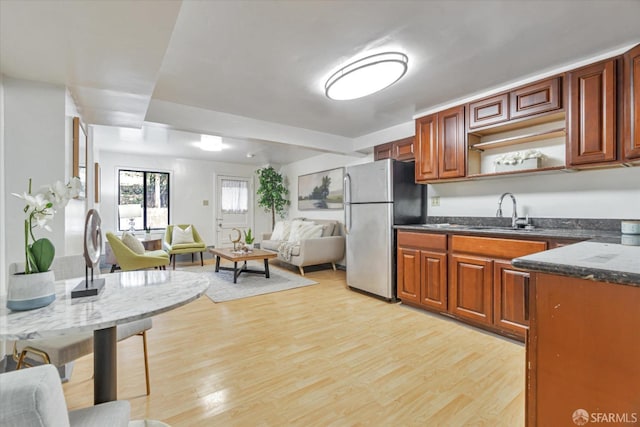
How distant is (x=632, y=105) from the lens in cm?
192

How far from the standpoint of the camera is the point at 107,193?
570 centimetres

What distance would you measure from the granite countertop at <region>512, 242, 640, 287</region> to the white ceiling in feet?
4.66

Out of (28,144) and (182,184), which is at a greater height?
(182,184)

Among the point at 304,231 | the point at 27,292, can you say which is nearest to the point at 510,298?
the point at 27,292

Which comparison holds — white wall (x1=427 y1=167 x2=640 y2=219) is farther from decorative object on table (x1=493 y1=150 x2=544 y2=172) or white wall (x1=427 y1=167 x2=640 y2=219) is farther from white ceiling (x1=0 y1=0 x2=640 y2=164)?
white ceiling (x1=0 y1=0 x2=640 y2=164)

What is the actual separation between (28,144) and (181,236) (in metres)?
3.60

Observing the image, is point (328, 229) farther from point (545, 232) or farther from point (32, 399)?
point (32, 399)

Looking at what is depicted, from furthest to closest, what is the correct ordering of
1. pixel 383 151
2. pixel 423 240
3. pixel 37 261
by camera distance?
1. pixel 383 151
2. pixel 423 240
3. pixel 37 261

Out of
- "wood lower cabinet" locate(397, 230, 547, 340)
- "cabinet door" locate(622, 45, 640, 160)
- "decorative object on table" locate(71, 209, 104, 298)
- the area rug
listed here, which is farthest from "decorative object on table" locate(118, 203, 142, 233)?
"cabinet door" locate(622, 45, 640, 160)

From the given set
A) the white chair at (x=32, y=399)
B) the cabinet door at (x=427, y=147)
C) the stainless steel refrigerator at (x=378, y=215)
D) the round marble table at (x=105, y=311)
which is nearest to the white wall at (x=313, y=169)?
the stainless steel refrigerator at (x=378, y=215)

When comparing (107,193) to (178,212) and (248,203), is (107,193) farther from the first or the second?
(248,203)

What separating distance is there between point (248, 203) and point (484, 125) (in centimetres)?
573

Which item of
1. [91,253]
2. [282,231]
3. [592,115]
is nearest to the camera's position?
[91,253]

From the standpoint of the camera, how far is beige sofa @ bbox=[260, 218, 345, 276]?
4680 mm
